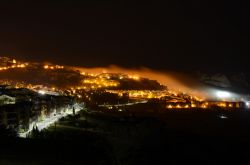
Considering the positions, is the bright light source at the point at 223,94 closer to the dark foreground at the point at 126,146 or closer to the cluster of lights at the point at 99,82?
the cluster of lights at the point at 99,82

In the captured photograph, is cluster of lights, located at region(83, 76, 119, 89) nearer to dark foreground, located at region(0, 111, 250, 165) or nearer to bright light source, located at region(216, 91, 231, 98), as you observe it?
bright light source, located at region(216, 91, 231, 98)

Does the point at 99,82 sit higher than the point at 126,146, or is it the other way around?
the point at 99,82

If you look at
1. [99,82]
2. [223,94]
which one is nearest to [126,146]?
[99,82]

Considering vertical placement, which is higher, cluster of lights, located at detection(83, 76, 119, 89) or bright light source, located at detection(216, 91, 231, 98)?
cluster of lights, located at detection(83, 76, 119, 89)

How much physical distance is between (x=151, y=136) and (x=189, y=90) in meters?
117

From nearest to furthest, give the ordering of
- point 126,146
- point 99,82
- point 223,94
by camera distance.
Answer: point 126,146, point 99,82, point 223,94

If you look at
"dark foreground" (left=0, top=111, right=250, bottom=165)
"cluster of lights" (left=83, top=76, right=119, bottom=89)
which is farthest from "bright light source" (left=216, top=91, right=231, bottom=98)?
"dark foreground" (left=0, top=111, right=250, bottom=165)

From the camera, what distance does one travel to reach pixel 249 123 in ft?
278

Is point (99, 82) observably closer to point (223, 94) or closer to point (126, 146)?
point (223, 94)

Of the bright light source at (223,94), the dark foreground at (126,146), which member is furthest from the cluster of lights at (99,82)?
the dark foreground at (126,146)

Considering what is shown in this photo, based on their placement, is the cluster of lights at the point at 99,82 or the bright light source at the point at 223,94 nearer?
the cluster of lights at the point at 99,82

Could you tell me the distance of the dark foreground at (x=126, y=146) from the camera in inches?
1000

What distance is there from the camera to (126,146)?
3706 cm

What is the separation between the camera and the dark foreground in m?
25.4
